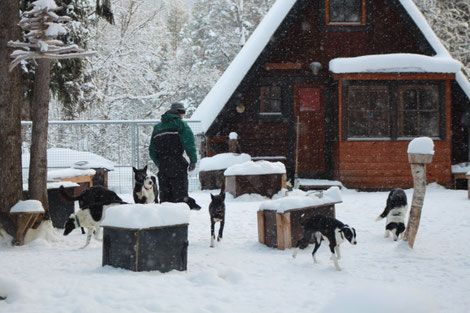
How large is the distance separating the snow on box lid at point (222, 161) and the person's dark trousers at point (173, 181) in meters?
5.85

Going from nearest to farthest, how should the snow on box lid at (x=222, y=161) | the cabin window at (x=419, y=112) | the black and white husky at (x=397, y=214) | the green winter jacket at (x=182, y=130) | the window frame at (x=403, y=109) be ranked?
the black and white husky at (x=397, y=214), the green winter jacket at (x=182, y=130), the snow on box lid at (x=222, y=161), the window frame at (x=403, y=109), the cabin window at (x=419, y=112)

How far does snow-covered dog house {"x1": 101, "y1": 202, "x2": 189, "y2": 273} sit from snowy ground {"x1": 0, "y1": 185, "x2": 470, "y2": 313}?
140 millimetres

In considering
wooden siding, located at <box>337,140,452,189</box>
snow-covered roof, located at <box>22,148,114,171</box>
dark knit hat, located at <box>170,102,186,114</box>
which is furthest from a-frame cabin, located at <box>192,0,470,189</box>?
dark knit hat, located at <box>170,102,186,114</box>

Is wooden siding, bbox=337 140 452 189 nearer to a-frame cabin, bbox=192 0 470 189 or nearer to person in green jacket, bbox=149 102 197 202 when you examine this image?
a-frame cabin, bbox=192 0 470 189

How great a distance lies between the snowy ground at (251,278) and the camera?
4223 mm

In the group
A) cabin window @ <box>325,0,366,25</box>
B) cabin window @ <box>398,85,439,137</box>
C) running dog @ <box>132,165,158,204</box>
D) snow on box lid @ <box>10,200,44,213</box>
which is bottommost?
Result: snow on box lid @ <box>10,200,44,213</box>

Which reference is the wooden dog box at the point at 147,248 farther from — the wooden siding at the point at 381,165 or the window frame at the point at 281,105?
the window frame at the point at 281,105

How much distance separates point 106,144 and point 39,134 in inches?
331

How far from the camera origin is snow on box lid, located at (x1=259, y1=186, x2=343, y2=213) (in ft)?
23.2

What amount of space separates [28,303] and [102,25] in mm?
23998

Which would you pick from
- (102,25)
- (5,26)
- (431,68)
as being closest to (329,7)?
(431,68)

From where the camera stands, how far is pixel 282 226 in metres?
6.98

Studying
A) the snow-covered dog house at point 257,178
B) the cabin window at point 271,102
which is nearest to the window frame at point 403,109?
the cabin window at point 271,102

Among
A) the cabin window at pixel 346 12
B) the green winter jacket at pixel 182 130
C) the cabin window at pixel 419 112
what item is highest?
the cabin window at pixel 346 12
